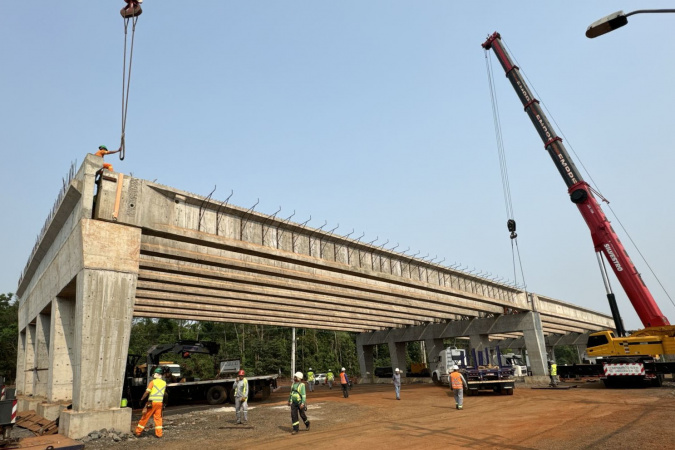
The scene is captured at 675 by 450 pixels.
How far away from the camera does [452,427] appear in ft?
38.4

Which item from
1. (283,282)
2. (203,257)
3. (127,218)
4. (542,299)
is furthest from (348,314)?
(127,218)

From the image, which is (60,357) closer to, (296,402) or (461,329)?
(296,402)

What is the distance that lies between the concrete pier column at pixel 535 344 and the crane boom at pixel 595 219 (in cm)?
1004

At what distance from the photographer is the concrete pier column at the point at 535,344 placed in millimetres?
30625

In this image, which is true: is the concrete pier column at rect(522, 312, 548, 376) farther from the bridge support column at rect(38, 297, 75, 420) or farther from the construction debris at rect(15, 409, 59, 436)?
the construction debris at rect(15, 409, 59, 436)

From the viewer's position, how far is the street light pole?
6.30 metres

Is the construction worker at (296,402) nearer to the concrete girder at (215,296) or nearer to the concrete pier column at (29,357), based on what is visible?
the concrete girder at (215,296)

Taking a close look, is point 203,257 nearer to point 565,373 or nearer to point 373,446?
point 373,446

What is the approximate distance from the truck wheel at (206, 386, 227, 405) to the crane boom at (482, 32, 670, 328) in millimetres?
20158

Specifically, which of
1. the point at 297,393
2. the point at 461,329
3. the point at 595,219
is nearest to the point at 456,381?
the point at 297,393

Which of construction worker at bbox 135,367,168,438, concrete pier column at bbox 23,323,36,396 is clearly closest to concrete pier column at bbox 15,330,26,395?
concrete pier column at bbox 23,323,36,396

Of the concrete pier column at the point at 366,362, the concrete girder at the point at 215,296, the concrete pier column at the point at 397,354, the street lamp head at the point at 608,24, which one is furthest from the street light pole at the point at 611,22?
the concrete pier column at the point at 366,362

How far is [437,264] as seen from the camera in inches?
982

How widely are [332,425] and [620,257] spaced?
51.1 feet
